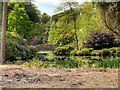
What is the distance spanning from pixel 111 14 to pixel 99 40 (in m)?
11.2

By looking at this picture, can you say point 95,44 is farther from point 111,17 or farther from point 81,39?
point 111,17

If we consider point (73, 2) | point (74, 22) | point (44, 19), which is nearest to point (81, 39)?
point (74, 22)

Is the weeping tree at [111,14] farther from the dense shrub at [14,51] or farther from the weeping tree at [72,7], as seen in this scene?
the weeping tree at [72,7]

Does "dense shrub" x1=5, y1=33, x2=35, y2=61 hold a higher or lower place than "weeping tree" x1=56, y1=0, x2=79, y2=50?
lower

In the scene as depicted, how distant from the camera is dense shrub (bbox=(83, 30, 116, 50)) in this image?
1798cm

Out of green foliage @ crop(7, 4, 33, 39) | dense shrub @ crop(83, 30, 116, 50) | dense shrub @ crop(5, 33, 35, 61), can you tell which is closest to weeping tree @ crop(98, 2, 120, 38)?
dense shrub @ crop(5, 33, 35, 61)

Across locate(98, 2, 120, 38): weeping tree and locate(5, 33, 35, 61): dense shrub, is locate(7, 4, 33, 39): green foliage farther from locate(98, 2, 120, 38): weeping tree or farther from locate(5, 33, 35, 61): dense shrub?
locate(98, 2, 120, 38): weeping tree

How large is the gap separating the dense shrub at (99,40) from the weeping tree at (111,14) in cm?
1055

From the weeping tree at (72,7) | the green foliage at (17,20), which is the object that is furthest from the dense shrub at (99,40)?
the green foliage at (17,20)

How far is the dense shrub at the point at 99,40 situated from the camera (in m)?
18.0

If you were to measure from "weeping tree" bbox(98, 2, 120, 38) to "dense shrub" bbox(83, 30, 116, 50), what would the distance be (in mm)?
10554

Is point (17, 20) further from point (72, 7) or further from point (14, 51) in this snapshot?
point (14, 51)

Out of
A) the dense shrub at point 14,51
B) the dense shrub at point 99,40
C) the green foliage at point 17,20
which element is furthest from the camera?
the green foliage at point 17,20

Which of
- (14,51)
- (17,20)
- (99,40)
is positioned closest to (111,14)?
(14,51)
